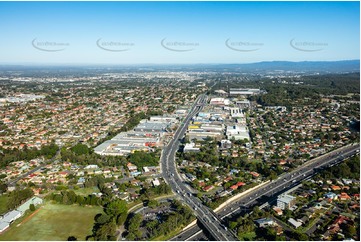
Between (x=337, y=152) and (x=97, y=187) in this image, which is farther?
(x=337, y=152)

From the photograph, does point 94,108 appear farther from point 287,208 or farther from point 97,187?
point 287,208

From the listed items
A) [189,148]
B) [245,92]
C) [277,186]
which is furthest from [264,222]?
[245,92]

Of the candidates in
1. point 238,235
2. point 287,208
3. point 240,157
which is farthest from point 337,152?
point 238,235

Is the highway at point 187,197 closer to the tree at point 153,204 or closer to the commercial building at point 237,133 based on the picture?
the tree at point 153,204

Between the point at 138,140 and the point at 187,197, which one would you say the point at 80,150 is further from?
the point at 187,197

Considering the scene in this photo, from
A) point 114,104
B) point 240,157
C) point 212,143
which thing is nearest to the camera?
point 240,157

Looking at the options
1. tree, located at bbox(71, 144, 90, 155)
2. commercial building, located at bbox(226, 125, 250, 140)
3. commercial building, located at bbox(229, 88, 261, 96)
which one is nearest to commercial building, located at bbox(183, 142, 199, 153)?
commercial building, located at bbox(226, 125, 250, 140)

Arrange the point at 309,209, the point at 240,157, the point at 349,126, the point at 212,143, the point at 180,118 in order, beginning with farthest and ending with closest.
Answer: the point at 180,118, the point at 349,126, the point at 212,143, the point at 240,157, the point at 309,209
